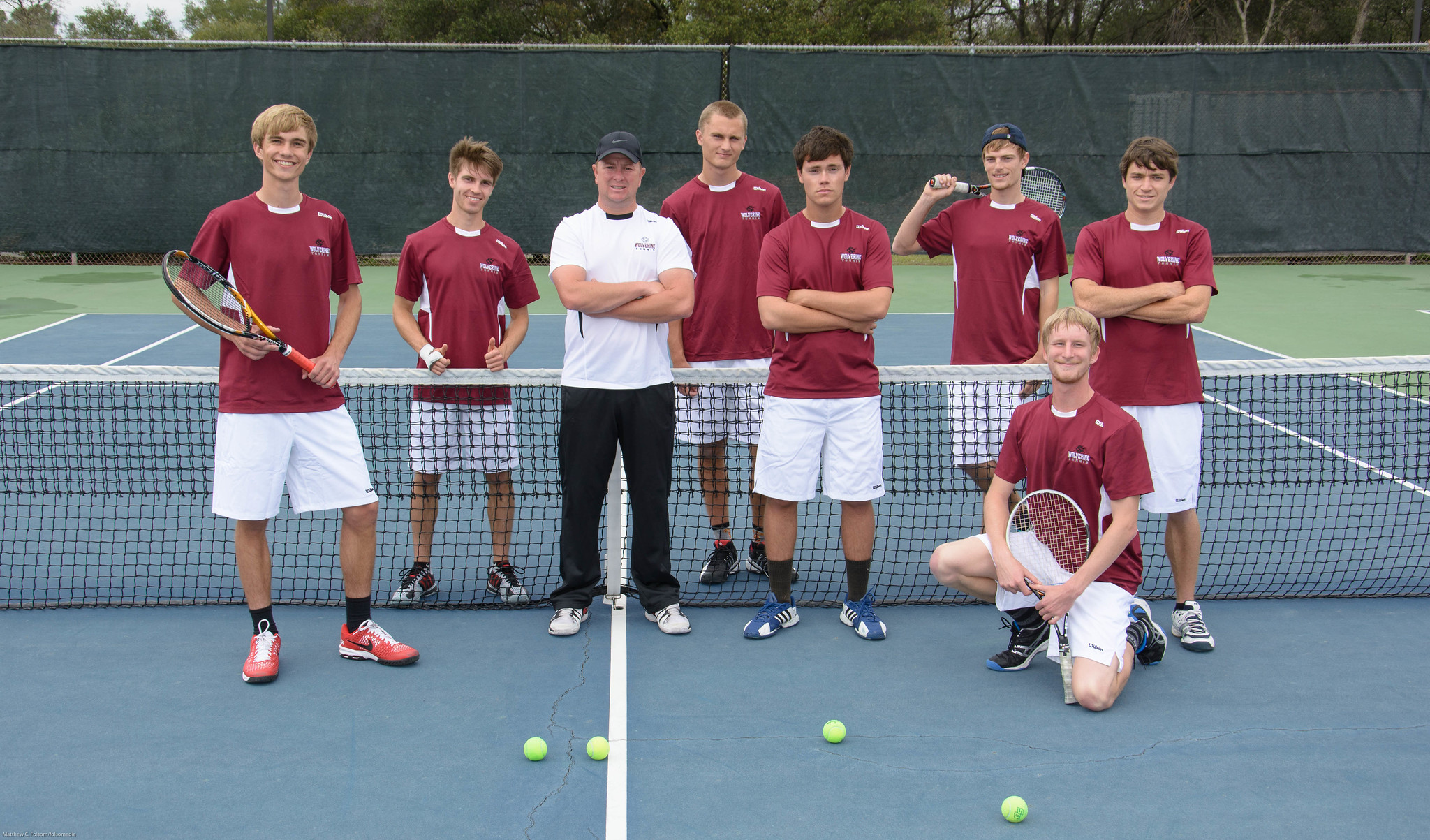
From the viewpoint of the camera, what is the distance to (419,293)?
15.4 feet

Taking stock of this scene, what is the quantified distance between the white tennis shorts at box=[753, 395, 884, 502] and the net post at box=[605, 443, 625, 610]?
62 cm

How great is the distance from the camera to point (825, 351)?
417 cm

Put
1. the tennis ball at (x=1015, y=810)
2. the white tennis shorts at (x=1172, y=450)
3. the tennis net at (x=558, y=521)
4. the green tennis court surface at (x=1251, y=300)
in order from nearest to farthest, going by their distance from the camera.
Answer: the tennis ball at (x=1015, y=810) < the white tennis shorts at (x=1172, y=450) < the tennis net at (x=558, y=521) < the green tennis court surface at (x=1251, y=300)

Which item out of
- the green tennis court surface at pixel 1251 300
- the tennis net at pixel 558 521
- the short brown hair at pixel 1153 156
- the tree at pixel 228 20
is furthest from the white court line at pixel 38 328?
the tree at pixel 228 20

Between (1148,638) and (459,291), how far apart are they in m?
2.96

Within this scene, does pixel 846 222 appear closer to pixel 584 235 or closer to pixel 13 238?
pixel 584 235

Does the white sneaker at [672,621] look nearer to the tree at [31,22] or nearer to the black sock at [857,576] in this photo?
the black sock at [857,576]

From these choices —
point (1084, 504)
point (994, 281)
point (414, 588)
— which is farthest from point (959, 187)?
point (414, 588)

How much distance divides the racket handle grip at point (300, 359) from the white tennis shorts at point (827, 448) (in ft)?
5.39

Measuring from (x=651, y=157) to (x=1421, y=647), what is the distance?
12.3 m

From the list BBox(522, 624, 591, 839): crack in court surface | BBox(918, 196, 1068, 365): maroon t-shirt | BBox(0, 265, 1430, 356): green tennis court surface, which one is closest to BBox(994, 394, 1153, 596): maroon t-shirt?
BBox(918, 196, 1068, 365): maroon t-shirt

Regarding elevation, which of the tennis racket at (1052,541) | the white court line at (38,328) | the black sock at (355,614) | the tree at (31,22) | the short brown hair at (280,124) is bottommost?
the black sock at (355,614)

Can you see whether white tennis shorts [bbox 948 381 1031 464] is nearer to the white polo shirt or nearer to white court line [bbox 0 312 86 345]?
the white polo shirt

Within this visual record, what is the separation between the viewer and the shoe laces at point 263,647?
3.85m
